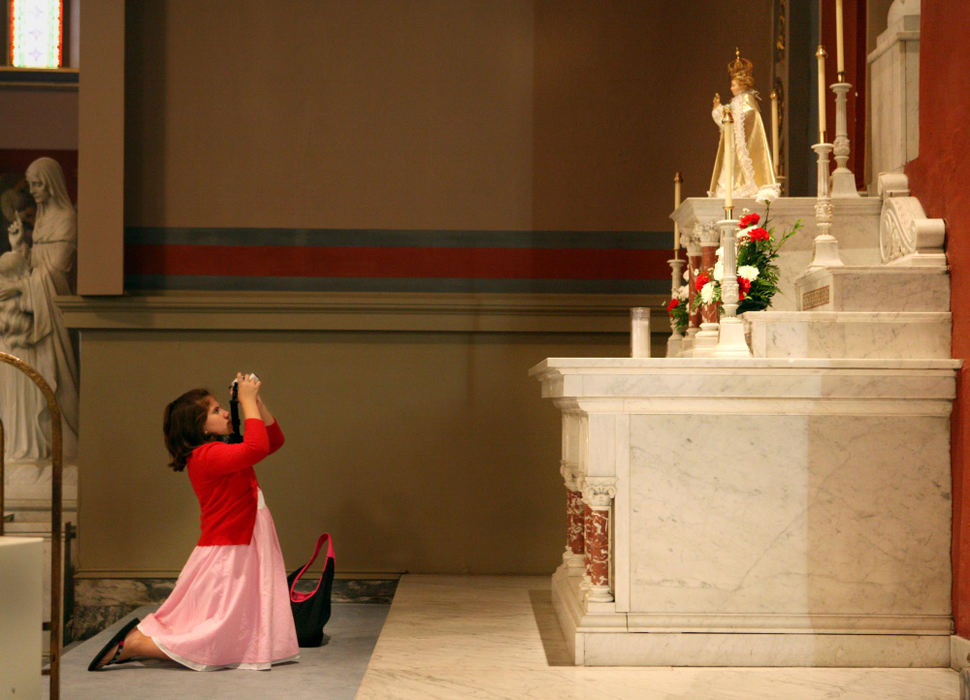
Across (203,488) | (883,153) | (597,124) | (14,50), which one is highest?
(14,50)

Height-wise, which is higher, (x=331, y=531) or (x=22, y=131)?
(x=22, y=131)

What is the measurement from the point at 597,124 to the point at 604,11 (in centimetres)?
73

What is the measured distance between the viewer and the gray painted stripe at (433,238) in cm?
700

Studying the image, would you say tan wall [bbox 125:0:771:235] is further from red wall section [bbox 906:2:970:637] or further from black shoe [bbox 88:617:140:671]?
black shoe [bbox 88:617:140:671]

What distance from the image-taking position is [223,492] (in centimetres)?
480

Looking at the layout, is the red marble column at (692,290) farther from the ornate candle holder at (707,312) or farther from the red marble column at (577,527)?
the red marble column at (577,527)

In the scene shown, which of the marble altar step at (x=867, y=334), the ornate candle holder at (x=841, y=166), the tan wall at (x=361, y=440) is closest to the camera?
the marble altar step at (x=867, y=334)

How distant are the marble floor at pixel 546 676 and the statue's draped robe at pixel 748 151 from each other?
2.24m

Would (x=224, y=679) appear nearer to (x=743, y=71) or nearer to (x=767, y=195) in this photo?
(x=767, y=195)

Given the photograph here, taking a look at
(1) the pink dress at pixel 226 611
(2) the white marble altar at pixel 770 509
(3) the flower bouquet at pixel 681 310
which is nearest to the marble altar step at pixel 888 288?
(2) the white marble altar at pixel 770 509

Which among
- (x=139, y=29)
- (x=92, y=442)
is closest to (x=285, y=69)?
(x=139, y=29)

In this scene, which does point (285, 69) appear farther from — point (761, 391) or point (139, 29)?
point (761, 391)

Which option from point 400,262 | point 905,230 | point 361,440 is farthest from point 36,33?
point 905,230

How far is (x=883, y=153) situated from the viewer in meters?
5.30
